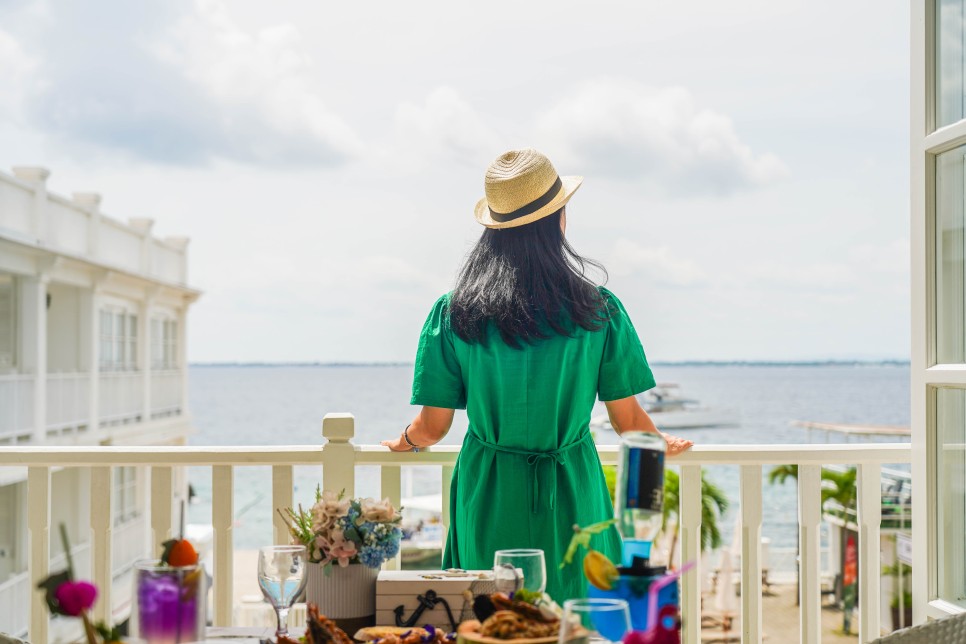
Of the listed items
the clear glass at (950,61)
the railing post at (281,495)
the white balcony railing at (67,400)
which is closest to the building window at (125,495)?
the white balcony railing at (67,400)

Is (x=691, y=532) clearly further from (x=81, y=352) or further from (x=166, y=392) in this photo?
(x=166, y=392)

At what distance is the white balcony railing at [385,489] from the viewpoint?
93.4 inches

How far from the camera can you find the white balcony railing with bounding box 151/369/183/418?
17.4 meters

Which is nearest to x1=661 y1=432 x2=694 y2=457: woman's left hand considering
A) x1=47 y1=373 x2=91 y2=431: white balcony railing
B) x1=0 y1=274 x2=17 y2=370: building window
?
x1=0 y1=274 x2=17 y2=370: building window

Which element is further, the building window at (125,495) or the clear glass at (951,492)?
the building window at (125,495)

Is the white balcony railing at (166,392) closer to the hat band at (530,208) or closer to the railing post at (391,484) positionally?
the railing post at (391,484)

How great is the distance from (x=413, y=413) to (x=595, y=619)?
46.8 metres

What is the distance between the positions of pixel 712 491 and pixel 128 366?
1009cm

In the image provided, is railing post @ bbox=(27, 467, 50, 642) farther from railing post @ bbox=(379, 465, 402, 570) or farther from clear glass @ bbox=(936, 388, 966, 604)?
clear glass @ bbox=(936, 388, 966, 604)

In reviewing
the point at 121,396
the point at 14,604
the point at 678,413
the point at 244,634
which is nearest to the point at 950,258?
the point at 244,634

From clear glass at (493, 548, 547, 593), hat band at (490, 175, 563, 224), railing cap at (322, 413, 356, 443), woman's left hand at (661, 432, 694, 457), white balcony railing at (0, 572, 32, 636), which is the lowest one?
white balcony railing at (0, 572, 32, 636)

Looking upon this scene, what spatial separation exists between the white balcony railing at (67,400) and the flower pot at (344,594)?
12572 millimetres

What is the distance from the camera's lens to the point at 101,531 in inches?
95.1

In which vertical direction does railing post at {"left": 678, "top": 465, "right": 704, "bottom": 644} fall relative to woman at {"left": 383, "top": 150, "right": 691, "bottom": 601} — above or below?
below
